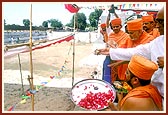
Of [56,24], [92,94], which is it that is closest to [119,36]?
[56,24]

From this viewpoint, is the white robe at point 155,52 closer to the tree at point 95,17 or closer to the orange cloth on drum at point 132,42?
the orange cloth on drum at point 132,42

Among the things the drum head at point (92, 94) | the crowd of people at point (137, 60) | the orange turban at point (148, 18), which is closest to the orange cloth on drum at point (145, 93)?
the crowd of people at point (137, 60)

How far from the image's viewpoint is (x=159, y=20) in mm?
2213

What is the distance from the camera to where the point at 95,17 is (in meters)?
2.97

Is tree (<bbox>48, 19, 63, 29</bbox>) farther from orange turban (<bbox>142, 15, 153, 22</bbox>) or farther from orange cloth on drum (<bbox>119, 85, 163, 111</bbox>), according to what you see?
orange cloth on drum (<bbox>119, 85, 163, 111</bbox>)

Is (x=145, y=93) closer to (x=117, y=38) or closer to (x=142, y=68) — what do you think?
(x=142, y=68)

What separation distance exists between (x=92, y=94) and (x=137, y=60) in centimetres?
60

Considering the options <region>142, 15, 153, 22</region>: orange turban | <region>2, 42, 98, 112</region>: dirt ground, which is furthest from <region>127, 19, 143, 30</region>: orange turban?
<region>2, 42, 98, 112</region>: dirt ground

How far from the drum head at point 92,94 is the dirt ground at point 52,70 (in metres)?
0.52

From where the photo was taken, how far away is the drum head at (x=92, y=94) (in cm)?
247

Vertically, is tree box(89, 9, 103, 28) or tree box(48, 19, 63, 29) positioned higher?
tree box(89, 9, 103, 28)

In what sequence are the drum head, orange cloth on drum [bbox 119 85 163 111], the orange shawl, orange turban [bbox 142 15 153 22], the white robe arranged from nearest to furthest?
orange cloth on drum [bbox 119 85 163 111] < the white robe < the drum head < orange turban [bbox 142 15 153 22] < the orange shawl

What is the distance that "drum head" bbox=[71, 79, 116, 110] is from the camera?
2475mm

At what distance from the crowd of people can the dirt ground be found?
1.12 ft
